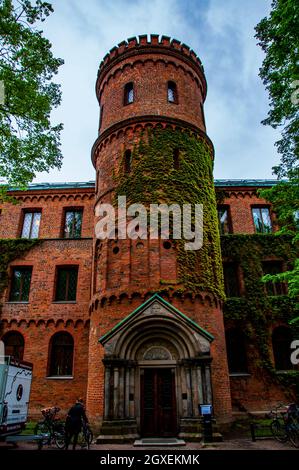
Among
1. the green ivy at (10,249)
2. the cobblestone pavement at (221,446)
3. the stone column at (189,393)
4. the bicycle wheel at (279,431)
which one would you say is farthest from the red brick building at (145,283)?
the bicycle wheel at (279,431)

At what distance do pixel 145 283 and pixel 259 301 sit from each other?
8104 mm

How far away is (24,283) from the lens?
19609 millimetres

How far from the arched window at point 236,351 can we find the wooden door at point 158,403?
249 inches

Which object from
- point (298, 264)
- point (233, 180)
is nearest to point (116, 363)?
point (298, 264)

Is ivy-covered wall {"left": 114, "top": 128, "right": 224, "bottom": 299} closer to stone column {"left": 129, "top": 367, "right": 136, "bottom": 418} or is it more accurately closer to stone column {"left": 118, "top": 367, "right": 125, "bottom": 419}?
stone column {"left": 129, "top": 367, "right": 136, "bottom": 418}

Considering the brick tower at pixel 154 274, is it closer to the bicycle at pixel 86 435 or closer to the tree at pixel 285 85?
the bicycle at pixel 86 435

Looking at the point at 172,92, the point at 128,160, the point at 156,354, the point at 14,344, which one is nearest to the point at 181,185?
the point at 128,160

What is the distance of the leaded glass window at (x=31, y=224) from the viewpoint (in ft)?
69.3

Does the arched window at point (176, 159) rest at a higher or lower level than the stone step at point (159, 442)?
higher

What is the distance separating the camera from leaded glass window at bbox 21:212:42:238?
2112 cm

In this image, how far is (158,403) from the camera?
11.9 meters

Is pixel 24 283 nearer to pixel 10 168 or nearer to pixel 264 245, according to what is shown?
pixel 10 168

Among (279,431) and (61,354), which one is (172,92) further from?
(279,431)

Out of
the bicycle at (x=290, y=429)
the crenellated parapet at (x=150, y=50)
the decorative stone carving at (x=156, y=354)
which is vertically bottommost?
the bicycle at (x=290, y=429)
